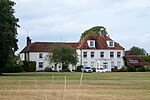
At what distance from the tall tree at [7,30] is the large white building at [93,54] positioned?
37.2 m

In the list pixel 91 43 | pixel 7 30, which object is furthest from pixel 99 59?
pixel 7 30

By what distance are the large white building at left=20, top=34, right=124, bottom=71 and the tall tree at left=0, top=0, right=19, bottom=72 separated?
3716 centimetres

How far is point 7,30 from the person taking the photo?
2547 inches

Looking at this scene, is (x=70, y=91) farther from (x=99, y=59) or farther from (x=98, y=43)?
(x=98, y=43)

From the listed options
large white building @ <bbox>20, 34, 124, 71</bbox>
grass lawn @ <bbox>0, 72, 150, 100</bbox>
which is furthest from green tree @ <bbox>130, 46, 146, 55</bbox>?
grass lawn @ <bbox>0, 72, 150, 100</bbox>

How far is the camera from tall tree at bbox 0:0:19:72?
208ft

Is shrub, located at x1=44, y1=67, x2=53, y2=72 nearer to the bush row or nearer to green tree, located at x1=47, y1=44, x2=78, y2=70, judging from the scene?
green tree, located at x1=47, y1=44, x2=78, y2=70

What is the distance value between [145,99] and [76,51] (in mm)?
84319

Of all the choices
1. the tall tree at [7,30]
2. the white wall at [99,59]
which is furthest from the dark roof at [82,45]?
the tall tree at [7,30]

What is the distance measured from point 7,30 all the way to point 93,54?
4486 centimetres

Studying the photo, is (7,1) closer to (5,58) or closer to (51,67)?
(5,58)

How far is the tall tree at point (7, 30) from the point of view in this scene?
208ft

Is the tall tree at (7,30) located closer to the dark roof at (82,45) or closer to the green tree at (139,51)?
the dark roof at (82,45)

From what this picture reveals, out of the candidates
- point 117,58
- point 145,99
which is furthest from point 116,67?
point 145,99
